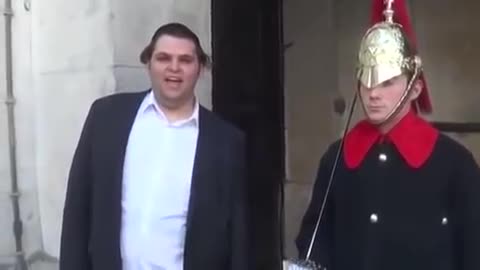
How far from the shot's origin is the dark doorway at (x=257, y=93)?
4.75m

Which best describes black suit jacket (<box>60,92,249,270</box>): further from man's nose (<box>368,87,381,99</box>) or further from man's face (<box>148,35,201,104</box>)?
man's nose (<box>368,87,381,99</box>)

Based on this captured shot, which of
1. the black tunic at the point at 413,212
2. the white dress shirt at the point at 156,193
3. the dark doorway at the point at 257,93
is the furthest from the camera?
the dark doorway at the point at 257,93

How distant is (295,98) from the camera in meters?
5.35

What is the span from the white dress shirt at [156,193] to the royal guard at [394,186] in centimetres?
38

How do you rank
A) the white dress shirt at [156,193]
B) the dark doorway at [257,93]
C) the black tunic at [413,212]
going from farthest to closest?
the dark doorway at [257,93], the white dress shirt at [156,193], the black tunic at [413,212]

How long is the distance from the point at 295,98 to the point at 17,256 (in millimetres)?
1372

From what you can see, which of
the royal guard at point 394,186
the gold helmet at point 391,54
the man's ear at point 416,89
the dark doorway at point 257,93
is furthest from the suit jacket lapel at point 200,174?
the dark doorway at point 257,93

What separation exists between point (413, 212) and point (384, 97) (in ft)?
1.04

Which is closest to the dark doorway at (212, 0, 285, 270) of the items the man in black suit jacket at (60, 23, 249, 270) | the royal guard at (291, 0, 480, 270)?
the man in black suit jacket at (60, 23, 249, 270)

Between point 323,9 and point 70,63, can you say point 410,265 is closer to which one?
point 70,63

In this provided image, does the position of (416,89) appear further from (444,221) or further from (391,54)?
(444,221)

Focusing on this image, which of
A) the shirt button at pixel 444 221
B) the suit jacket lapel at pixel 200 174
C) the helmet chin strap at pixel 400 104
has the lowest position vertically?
the shirt button at pixel 444 221

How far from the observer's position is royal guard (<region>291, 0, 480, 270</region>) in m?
3.49

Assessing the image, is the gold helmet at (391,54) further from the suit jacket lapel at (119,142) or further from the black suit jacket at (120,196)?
the suit jacket lapel at (119,142)
